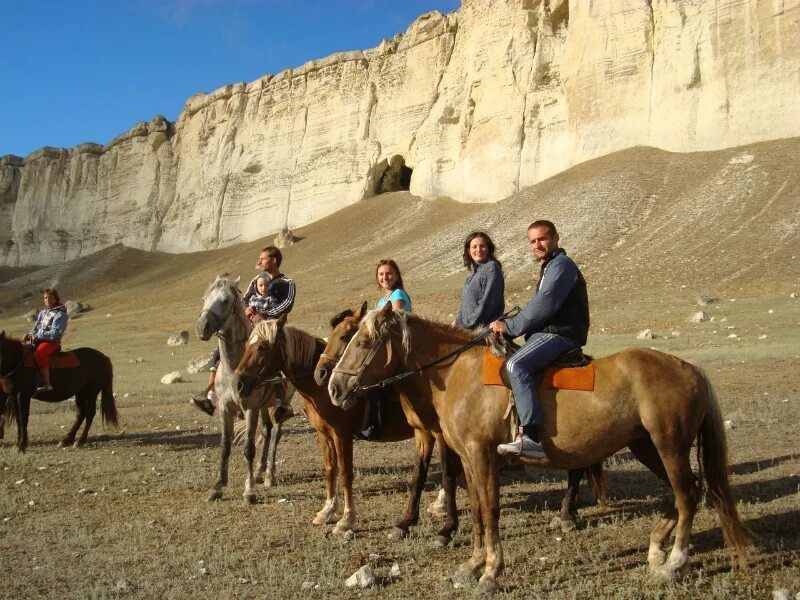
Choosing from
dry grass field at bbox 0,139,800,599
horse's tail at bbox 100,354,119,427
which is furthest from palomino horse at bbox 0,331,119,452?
dry grass field at bbox 0,139,800,599

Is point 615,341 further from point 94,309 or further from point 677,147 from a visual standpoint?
point 94,309

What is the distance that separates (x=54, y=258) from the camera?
9644 cm

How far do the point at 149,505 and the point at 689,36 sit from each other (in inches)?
1944

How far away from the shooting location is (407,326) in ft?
19.8

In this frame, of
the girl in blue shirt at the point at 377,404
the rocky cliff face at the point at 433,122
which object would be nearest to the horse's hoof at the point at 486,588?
the girl in blue shirt at the point at 377,404

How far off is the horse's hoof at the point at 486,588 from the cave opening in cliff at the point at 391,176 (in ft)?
214

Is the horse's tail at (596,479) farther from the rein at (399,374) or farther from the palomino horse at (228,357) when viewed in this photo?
the palomino horse at (228,357)

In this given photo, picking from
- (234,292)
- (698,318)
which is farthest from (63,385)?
(698,318)

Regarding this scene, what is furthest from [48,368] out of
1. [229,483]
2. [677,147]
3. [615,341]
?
[677,147]

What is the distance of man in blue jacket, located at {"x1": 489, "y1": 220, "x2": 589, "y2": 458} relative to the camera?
5.36 meters

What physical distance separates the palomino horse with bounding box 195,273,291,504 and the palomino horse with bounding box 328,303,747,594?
3.06 meters

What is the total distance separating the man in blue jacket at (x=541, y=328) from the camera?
536cm

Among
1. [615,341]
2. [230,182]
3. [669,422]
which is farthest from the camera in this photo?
[230,182]

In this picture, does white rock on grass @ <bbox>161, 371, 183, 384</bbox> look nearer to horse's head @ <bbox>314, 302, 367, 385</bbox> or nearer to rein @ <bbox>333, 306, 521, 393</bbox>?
horse's head @ <bbox>314, 302, 367, 385</bbox>
